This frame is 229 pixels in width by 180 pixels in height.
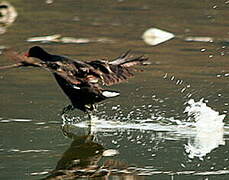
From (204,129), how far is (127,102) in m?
0.91

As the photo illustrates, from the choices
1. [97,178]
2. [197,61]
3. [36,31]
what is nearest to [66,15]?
[36,31]

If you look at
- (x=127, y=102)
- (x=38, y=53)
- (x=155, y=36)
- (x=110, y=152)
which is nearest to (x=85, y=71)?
(x=38, y=53)

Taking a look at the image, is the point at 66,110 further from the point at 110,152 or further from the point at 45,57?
the point at 110,152

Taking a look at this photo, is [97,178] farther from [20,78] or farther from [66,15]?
[66,15]

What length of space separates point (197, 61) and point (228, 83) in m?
1.01

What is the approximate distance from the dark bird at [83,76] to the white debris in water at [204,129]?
0.63m

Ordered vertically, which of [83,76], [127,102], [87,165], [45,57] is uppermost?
[45,57]

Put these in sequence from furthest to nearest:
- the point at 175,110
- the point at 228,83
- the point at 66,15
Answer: the point at 66,15 < the point at 228,83 < the point at 175,110

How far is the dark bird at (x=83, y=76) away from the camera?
21.4ft

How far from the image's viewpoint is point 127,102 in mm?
7242

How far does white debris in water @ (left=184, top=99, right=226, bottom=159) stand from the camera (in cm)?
595

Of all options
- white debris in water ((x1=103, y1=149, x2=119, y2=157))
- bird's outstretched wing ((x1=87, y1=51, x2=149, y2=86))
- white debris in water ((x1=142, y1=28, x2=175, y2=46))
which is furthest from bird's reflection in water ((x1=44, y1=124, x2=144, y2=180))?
white debris in water ((x1=142, y1=28, x2=175, y2=46))

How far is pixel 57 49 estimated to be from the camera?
934cm

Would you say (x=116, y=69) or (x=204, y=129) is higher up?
(x=116, y=69)
